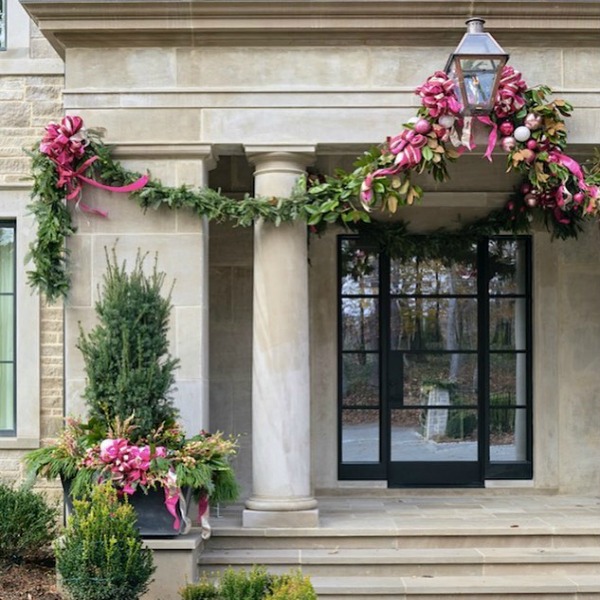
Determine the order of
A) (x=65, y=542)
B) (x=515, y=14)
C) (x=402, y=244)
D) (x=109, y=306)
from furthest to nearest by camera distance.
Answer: (x=402, y=244) < (x=515, y=14) < (x=109, y=306) < (x=65, y=542)

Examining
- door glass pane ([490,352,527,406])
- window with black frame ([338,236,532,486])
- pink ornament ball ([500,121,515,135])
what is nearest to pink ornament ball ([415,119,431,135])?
pink ornament ball ([500,121,515,135])

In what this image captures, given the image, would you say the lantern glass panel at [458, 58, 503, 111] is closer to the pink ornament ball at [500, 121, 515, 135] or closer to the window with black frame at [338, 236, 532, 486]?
the pink ornament ball at [500, 121, 515, 135]

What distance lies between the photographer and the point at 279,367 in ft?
30.2

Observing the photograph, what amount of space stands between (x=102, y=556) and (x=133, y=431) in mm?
1243

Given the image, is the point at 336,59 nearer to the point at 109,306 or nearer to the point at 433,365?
the point at 109,306

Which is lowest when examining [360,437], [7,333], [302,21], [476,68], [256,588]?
[256,588]

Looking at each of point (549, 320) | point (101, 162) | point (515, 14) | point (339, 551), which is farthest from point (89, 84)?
point (549, 320)

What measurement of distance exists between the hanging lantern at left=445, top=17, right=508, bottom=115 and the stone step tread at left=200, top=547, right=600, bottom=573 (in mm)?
3463

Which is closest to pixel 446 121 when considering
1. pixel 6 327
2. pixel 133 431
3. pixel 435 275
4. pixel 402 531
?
A: pixel 435 275

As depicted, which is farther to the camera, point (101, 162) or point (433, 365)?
point (433, 365)

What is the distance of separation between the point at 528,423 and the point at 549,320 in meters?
1.05

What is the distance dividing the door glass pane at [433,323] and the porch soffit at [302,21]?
301 centimetres

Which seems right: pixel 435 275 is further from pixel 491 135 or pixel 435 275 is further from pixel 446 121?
pixel 446 121

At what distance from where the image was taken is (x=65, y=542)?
7.62 metres
